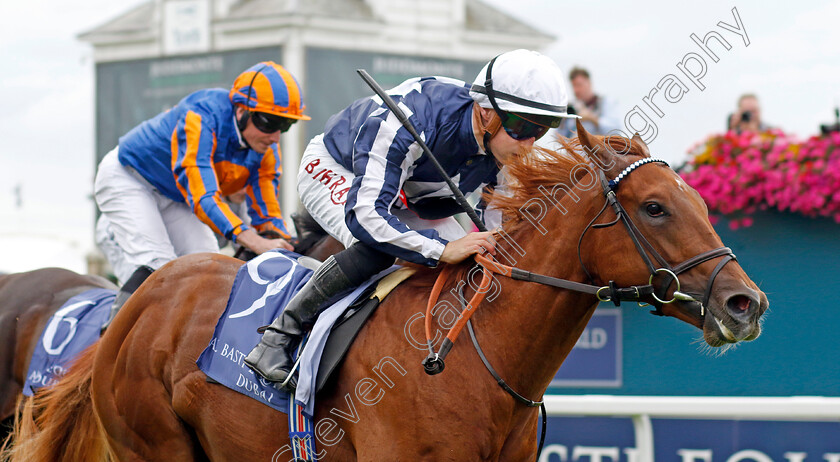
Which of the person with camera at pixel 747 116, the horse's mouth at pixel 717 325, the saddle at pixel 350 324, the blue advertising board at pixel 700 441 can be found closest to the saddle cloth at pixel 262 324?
the saddle at pixel 350 324

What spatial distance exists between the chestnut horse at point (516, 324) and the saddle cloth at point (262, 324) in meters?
0.06

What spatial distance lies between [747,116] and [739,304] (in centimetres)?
403

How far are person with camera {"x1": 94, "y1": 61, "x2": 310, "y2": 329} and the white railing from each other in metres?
1.74

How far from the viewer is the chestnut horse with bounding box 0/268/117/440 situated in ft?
15.8

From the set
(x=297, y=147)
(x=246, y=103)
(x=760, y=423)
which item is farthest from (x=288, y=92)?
(x=297, y=147)

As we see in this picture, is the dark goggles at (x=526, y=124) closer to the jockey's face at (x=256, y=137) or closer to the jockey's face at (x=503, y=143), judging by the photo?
the jockey's face at (x=503, y=143)

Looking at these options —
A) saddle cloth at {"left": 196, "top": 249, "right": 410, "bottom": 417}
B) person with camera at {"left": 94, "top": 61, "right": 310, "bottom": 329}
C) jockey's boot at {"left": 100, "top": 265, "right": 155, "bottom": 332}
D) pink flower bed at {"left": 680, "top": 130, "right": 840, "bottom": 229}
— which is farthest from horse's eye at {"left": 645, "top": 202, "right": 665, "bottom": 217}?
pink flower bed at {"left": 680, "top": 130, "right": 840, "bottom": 229}

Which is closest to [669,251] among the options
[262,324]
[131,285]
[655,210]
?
[655,210]

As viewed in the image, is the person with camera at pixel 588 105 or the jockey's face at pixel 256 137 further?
the person with camera at pixel 588 105

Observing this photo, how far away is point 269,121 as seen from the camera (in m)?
4.26

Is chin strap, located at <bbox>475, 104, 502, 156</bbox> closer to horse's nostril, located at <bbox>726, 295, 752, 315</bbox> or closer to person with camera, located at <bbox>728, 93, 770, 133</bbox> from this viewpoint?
horse's nostril, located at <bbox>726, 295, 752, 315</bbox>

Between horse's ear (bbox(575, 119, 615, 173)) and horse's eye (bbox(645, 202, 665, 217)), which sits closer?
horse's eye (bbox(645, 202, 665, 217))

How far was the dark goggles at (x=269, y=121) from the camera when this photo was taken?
4238 millimetres

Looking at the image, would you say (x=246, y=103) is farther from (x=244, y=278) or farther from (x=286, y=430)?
(x=286, y=430)
